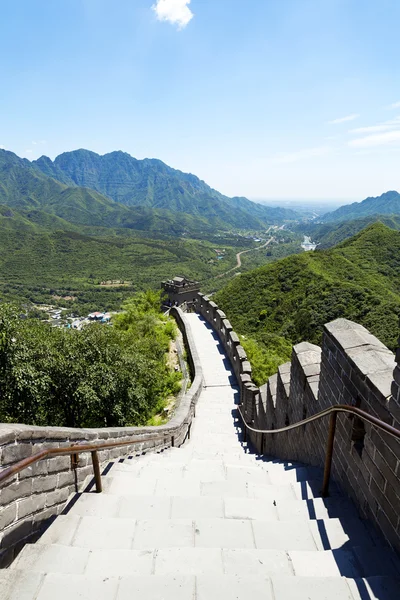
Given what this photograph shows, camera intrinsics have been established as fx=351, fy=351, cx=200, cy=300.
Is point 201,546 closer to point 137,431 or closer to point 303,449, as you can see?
point 303,449

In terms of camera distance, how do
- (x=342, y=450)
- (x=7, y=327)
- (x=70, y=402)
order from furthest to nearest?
(x=70, y=402), (x=7, y=327), (x=342, y=450)

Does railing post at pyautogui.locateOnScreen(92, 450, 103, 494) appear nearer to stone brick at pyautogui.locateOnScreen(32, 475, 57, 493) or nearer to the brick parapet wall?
stone brick at pyautogui.locateOnScreen(32, 475, 57, 493)

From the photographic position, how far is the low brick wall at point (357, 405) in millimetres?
2830

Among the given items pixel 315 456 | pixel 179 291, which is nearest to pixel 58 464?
pixel 315 456

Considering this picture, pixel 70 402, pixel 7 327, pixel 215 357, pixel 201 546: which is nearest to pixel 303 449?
pixel 201 546

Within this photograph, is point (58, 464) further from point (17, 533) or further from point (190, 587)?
point (190, 587)

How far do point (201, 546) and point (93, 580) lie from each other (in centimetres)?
97

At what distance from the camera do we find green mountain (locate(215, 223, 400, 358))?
30641 mm

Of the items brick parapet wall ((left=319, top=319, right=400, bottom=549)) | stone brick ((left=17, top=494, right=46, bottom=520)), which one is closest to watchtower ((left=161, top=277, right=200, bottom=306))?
brick parapet wall ((left=319, top=319, right=400, bottom=549))

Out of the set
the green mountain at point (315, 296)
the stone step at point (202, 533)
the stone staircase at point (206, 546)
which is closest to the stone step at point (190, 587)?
the stone staircase at point (206, 546)

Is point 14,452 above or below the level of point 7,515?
above

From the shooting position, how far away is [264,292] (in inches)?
1587

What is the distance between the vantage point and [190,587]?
2.17 m

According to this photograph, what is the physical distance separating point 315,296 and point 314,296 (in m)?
0.10
